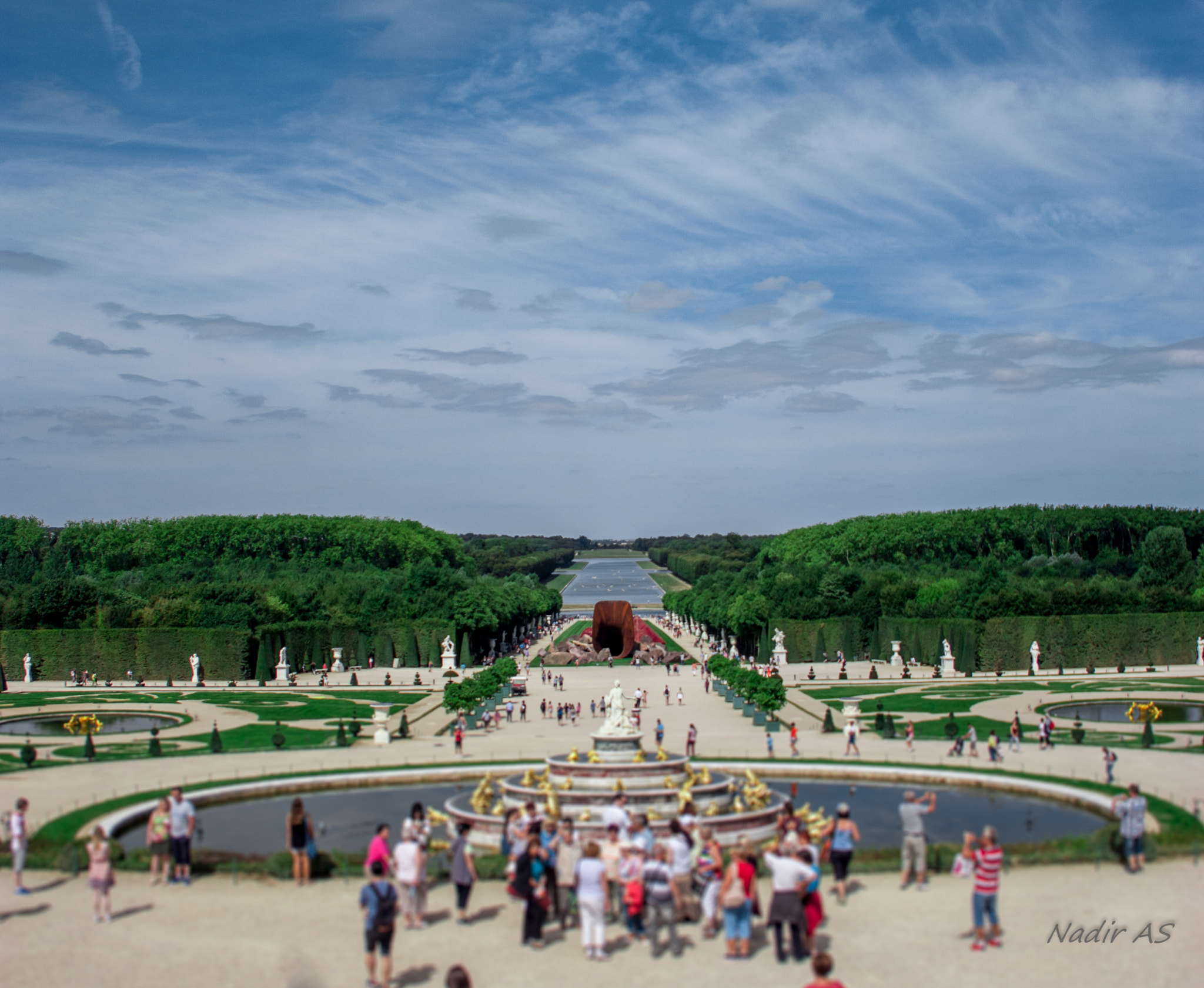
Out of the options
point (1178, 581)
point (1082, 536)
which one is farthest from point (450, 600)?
point (1082, 536)

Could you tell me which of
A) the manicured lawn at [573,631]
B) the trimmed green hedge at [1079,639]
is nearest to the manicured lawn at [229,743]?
the trimmed green hedge at [1079,639]

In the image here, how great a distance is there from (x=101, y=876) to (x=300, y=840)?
11.4 ft

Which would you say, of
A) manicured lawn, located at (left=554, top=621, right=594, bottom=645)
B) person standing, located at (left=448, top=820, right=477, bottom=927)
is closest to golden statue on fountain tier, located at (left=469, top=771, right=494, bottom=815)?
person standing, located at (left=448, top=820, right=477, bottom=927)

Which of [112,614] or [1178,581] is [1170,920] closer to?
[112,614]

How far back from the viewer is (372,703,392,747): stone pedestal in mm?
39844

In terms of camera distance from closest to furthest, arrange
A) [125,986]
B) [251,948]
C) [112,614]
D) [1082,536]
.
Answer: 1. [125,986]
2. [251,948]
3. [112,614]
4. [1082,536]

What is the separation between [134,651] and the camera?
73562 millimetres

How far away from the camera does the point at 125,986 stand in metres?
14.2

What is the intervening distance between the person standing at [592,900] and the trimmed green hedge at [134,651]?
204ft

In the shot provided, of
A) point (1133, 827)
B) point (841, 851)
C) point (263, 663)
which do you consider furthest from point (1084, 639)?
point (841, 851)

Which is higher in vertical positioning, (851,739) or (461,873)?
(461,873)

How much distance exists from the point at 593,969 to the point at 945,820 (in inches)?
514

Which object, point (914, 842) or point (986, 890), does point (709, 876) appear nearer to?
point (986, 890)

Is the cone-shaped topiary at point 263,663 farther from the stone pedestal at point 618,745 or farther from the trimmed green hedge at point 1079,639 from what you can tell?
the stone pedestal at point 618,745
